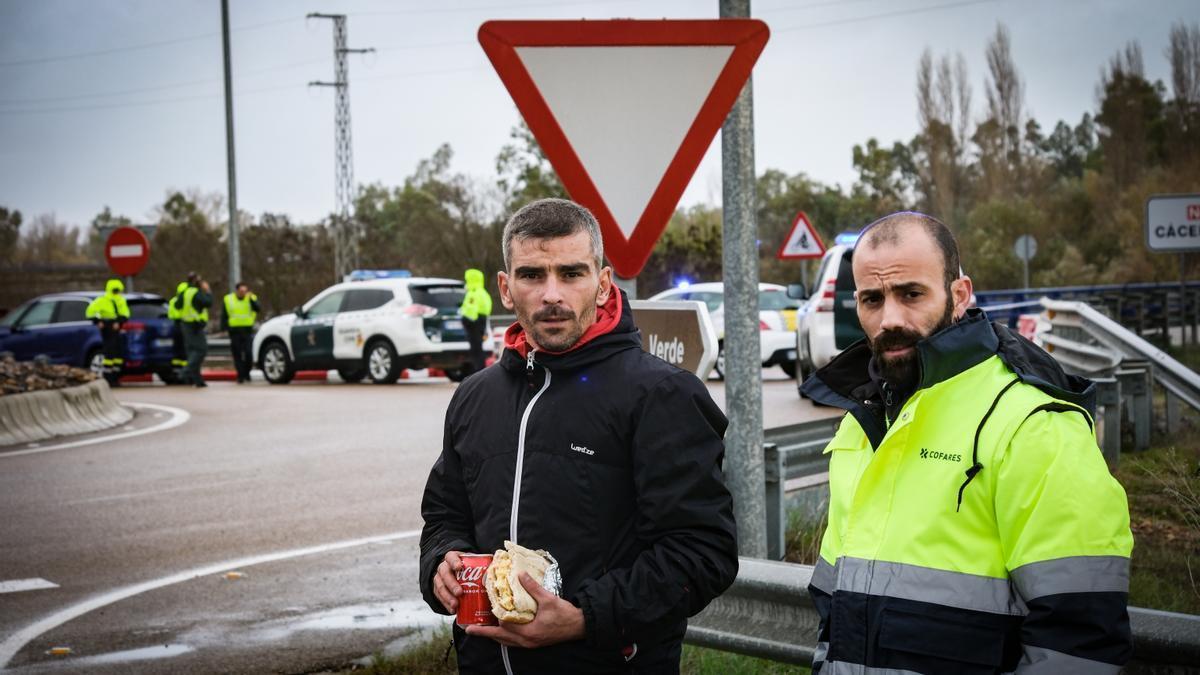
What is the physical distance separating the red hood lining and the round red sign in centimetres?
2041

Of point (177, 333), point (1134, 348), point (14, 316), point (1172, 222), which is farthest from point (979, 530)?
point (14, 316)

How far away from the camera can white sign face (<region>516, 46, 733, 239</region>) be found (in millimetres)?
4410

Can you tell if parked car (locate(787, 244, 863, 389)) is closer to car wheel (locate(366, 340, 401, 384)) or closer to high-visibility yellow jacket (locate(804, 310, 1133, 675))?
car wheel (locate(366, 340, 401, 384))

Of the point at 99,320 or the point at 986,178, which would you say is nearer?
the point at 99,320

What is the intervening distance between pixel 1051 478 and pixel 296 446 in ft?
40.2

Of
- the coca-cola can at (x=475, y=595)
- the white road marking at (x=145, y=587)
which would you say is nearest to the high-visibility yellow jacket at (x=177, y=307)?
the white road marking at (x=145, y=587)

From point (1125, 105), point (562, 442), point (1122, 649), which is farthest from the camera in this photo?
point (1125, 105)

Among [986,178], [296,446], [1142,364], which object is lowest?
[296,446]

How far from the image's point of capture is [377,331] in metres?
22.0

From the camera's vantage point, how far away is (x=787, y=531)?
6.89m

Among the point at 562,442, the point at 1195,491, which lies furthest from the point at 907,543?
the point at 1195,491

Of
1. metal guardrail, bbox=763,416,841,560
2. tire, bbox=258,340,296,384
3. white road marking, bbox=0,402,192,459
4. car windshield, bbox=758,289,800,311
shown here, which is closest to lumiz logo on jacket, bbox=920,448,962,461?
metal guardrail, bbox=763,416,841,560

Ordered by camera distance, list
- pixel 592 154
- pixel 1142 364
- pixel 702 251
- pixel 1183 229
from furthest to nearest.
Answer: pixel 702 251
pixel 1183 229
pixel 1142 364
pixel 592 154

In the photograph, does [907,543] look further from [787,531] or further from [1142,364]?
[1142,364]
